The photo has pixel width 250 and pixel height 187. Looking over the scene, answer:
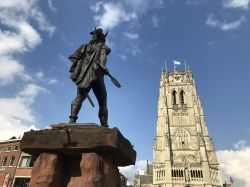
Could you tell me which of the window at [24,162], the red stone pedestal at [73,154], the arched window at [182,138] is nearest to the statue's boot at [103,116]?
the red stone pedestal at [73,154]

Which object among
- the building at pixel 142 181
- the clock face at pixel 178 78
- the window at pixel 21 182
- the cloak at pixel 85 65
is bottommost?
the cloak at pixel 85 65

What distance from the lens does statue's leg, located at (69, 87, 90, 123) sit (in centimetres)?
447

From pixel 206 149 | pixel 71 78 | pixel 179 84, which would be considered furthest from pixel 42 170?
pixel 179 84

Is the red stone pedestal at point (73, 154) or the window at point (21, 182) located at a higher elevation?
the window at point (21, 182)

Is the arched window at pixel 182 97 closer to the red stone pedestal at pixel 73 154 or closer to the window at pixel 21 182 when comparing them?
the window at pixel 21 182

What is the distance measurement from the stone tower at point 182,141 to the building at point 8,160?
1108 inches

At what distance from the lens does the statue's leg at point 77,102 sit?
4.47 m

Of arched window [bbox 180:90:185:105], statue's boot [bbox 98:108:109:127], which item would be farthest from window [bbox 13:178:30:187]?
arched window [bbox 180:90:185:105]

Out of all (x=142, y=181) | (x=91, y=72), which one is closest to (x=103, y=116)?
(x=91, y=72)

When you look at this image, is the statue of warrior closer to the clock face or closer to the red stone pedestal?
the red stone pedestal

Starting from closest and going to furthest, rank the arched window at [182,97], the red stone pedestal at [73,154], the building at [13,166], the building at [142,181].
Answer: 1. the red stone pedestal at [73,154]
2. the building at [13,166]
3. the building at [142,181]
4. the arched window at [182,97]

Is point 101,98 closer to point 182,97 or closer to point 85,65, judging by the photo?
point 85,65

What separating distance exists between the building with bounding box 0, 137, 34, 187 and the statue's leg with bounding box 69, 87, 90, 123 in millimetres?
24324

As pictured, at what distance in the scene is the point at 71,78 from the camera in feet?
15.7
